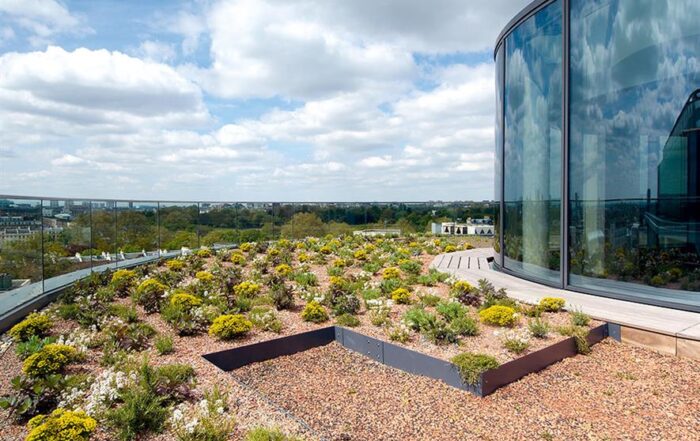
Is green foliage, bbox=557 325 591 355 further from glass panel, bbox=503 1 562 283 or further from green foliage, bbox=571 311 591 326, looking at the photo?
glass panel, bbox=503 1 562 283

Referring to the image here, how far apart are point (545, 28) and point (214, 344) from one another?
692 cm

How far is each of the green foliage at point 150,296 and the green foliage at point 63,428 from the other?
3413 millimetres

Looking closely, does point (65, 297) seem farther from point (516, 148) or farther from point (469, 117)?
point (469, 117)

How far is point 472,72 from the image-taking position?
406 inches

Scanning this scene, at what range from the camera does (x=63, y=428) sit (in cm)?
246

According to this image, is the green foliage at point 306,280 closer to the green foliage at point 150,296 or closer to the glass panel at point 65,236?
the green foliage at point 150,296

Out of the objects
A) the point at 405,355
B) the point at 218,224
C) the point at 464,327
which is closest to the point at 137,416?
the point at 405,355

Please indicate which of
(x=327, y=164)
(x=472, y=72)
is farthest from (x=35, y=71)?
(x=327, y=164)

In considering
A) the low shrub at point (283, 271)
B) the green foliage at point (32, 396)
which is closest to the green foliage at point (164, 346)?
the green foliage at point (32, 396)

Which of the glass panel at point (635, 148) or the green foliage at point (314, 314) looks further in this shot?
the green foliage at point (314, 314)

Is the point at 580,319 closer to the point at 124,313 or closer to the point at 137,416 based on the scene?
the point at 137,416

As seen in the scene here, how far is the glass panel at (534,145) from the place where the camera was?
6500 millimetres

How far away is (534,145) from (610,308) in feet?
10.2

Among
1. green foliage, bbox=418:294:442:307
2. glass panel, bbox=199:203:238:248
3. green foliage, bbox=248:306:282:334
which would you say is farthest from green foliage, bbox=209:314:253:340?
glass panel, bbox=199:203:238:248
